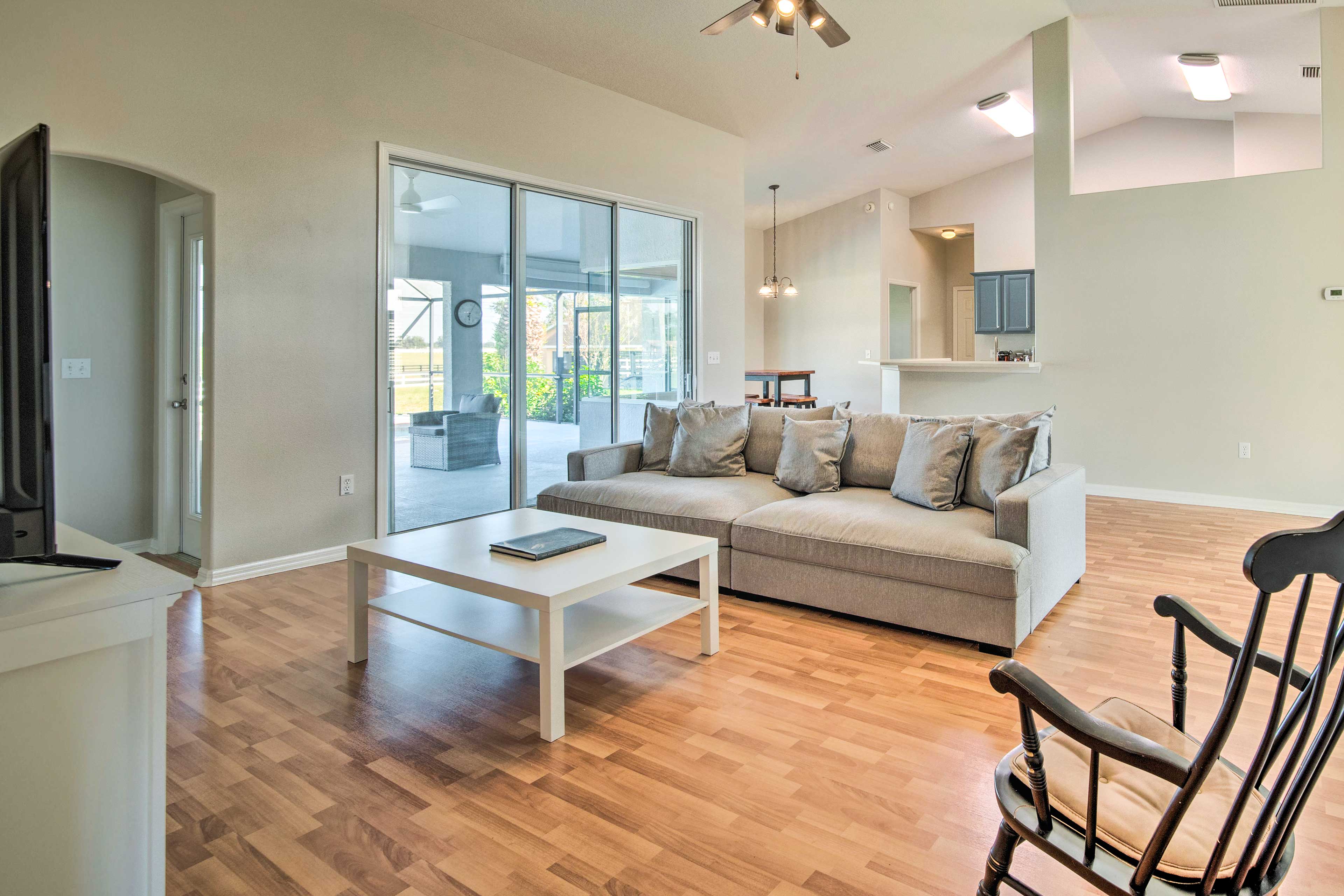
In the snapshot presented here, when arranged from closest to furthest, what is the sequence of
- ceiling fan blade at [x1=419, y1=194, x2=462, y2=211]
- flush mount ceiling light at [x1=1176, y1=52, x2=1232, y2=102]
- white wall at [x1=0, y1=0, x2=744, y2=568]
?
white wall at [x1=0, y1=0, x2=744, y2=568], ceiling fan blade at [x1=419, y1=194, x2=462, y2=211], flush mount ceiling light at [x1=1176, y1=52, x2=1232, y2=102]

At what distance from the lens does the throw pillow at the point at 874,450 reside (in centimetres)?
392

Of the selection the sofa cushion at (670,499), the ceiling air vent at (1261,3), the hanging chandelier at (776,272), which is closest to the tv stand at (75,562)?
the sofa cushion at (670,499)

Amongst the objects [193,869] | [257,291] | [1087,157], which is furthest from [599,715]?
[1087,157]

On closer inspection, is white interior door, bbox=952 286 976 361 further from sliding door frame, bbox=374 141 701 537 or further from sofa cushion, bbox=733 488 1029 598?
sofa cushion, bbox=733 488 1029 598

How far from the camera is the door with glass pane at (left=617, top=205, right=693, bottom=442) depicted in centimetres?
614

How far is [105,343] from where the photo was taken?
4.28 metres

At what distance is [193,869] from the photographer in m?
1.69

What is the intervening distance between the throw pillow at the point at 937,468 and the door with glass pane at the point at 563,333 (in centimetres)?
267

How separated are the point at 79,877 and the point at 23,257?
972 mm

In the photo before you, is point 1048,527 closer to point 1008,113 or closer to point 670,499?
point 670,499

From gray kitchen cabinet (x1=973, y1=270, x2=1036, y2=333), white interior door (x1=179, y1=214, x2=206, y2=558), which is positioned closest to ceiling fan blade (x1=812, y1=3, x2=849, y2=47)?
white interior door (x1=179, y1=214, x2=206, y2=558)

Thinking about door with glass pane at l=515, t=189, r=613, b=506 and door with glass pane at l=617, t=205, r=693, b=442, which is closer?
door with glass pane at l=515, t=189, r=613, b=506

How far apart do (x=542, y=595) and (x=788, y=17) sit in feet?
9.28

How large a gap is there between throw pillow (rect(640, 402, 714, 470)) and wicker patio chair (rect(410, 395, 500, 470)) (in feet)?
3.43
